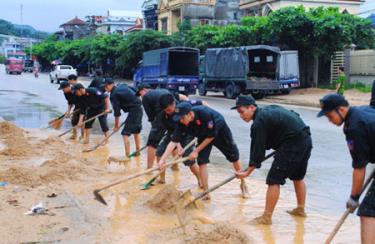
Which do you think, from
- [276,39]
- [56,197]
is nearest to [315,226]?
[56,197]

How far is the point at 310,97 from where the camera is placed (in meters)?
24.5

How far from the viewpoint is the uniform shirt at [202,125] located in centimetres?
644

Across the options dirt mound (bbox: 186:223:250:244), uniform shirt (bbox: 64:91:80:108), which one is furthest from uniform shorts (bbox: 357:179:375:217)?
uniform shirt (bbox: 64:91:80:108)

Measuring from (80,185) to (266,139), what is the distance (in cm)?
341

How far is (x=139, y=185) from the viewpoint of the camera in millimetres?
7793

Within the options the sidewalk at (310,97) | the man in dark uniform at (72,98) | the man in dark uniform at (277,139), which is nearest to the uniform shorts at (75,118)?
the man in dark uniform at (72,98)

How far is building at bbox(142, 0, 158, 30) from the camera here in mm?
61188

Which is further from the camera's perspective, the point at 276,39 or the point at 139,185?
the point at 276,39

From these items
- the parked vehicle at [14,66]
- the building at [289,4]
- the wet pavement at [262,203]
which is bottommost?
the wet pavement at [262,203]

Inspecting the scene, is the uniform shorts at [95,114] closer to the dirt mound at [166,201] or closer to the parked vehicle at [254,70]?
the dirt mound at [166,201]

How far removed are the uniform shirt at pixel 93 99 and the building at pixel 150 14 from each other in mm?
49989

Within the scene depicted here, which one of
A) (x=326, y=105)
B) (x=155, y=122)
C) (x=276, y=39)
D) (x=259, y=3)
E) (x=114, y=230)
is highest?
(x=259, y=3)

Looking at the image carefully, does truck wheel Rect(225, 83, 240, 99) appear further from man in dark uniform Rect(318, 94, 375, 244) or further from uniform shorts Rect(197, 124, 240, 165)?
man in dark uniform Rect(318, 94, 375, 244)

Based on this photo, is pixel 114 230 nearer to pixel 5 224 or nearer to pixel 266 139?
pixel 5 224
